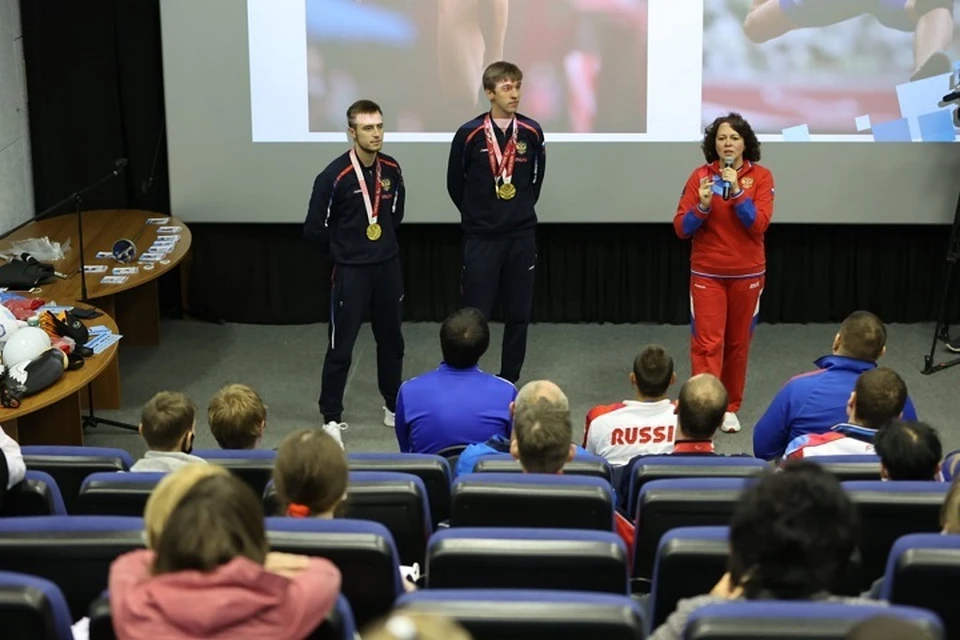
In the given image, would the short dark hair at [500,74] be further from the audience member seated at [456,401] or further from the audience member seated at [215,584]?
the audience member seated at [215,584]

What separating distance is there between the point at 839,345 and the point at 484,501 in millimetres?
1786

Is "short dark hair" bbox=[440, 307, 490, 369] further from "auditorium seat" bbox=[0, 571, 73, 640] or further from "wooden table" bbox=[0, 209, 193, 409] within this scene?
"wooden table" bbox=[0, 209, 193, 409]

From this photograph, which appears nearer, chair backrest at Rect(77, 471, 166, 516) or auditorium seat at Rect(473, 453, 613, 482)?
chair backrest at Rect(77, 471, 166, 516)

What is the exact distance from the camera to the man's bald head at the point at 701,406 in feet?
11.8

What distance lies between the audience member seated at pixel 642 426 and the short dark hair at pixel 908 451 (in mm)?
852

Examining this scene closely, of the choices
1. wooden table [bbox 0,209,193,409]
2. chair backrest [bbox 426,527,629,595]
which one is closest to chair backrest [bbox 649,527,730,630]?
chair backrest [bbox 426,527,629,595]

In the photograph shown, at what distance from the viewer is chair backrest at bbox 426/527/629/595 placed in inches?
97.2

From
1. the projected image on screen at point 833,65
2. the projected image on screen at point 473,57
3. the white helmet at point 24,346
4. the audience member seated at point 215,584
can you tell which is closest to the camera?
the audience member seated at point 215,584

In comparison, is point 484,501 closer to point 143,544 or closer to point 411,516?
point 411,516

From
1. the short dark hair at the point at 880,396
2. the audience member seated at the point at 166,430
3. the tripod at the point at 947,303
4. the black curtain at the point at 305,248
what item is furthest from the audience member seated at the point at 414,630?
the black curtain at the point at 305,248

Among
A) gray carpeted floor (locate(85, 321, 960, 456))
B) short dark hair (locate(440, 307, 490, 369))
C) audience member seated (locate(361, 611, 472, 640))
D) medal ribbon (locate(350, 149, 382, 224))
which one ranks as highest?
medal ribbon (locate(350, 149, 382, 224))

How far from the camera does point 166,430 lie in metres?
3.48

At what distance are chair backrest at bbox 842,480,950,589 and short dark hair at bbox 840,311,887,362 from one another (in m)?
1.16

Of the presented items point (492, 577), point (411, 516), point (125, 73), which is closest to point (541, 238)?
point (125, 73)
